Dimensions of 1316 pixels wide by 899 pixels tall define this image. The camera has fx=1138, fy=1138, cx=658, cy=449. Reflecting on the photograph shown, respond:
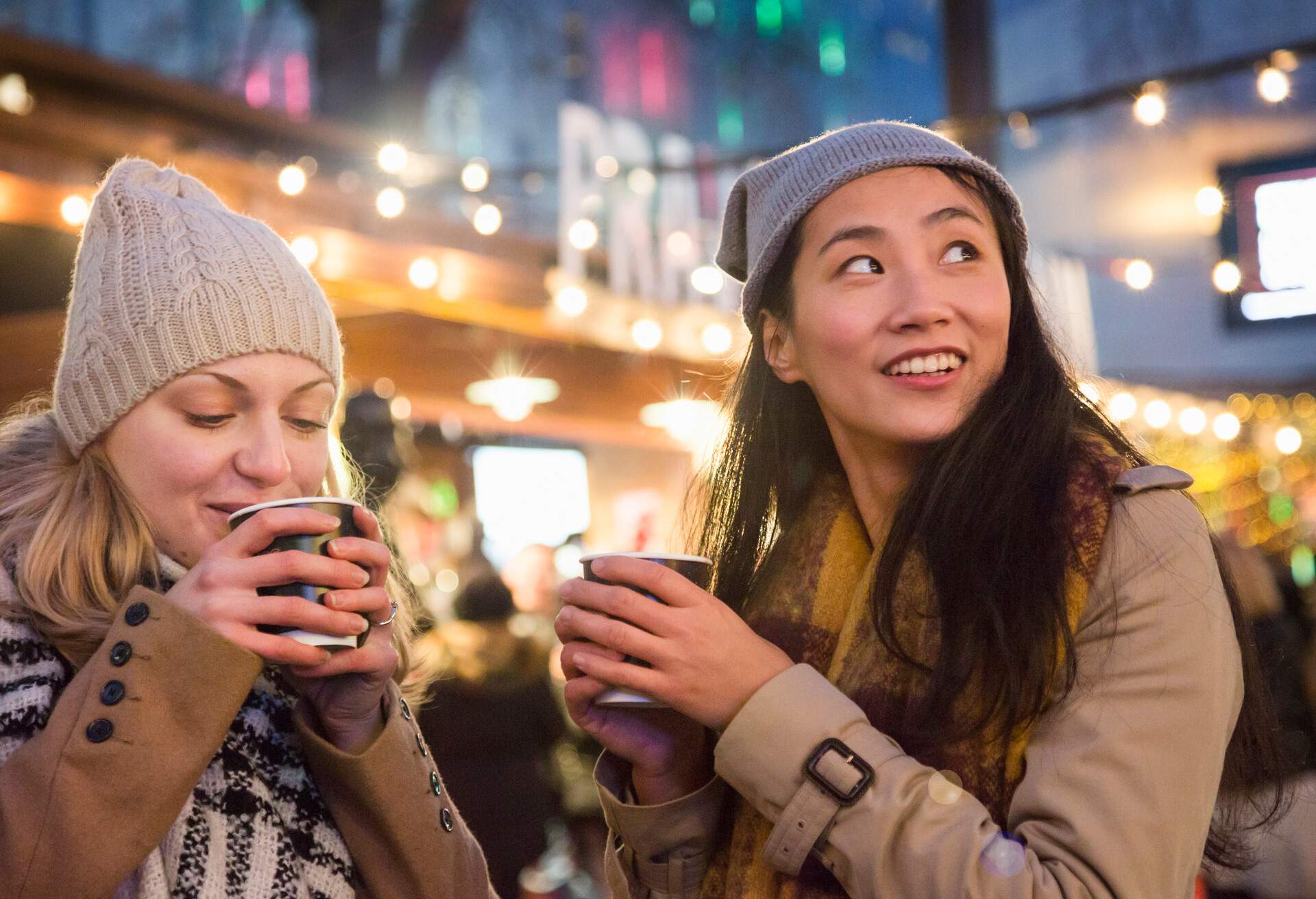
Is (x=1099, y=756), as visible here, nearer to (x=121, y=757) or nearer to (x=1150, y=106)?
(x=121, y=757)

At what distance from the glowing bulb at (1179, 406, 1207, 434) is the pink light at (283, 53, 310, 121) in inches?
334

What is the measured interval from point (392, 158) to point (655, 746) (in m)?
3.68

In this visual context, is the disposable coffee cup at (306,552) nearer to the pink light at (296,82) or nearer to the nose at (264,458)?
the nose at (264,458)

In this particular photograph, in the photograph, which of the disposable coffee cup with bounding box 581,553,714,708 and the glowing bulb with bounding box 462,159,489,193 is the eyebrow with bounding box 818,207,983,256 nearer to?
the disposable coffee cup with bounding box 581,553,714,708

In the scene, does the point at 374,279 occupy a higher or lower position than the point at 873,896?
higher

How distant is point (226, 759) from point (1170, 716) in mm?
1128

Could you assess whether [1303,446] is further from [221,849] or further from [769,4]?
[221,849]

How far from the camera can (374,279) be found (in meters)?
4.34

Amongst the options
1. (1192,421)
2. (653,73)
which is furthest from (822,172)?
(653,73)

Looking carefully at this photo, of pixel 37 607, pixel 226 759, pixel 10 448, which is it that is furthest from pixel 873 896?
pixel 10 448

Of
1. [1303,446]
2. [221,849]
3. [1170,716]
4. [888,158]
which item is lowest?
[1303,446]

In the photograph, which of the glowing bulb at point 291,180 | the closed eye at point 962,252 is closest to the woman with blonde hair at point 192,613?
the closed eye at point 962,252

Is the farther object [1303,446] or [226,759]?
[1303,446]

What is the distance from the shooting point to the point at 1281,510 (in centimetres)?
1068
